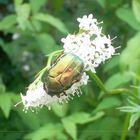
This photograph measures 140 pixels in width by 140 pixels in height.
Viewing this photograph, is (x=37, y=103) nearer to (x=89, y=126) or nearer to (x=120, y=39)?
(x=89, y=126)

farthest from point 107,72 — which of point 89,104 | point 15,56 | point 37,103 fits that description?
point 37,103

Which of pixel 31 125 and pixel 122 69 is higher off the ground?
pixel 31 125

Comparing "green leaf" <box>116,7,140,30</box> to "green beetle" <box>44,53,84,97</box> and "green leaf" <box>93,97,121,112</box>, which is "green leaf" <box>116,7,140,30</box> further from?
"green beetle" <box>44,53,84,97</box>

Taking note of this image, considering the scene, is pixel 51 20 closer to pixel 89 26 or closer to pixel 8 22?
pixel 8 22

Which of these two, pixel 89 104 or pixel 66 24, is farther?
pixel 66 24

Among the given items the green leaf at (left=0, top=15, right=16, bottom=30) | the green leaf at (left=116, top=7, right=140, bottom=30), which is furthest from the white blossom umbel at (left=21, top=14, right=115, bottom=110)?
the green leaf at (left=0, top=15, right=16, bottom=30)

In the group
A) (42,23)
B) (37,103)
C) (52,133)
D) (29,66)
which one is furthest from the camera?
(29,66)
